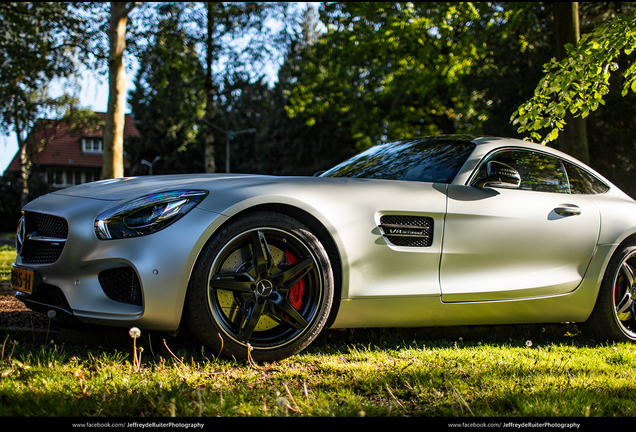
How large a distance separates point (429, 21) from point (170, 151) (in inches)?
1450

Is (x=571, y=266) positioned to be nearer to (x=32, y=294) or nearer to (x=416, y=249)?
(x=416, y=249)

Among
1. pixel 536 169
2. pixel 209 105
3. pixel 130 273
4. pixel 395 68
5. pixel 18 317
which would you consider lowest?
pixel 18 317

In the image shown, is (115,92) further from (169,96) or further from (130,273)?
(169,96)

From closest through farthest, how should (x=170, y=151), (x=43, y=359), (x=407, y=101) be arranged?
1. (x=43, y=359)
2. (x=407, y=101)
3. (x=170, y=151)

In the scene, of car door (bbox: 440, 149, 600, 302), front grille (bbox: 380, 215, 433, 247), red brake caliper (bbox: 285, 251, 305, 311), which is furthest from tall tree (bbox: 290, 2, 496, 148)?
red brake caliper (bbox: 285, 251, 305, 311)

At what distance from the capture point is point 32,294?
2676 millimetres

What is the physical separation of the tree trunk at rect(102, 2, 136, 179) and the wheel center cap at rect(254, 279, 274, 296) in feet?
25.6

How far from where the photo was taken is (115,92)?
378 inches

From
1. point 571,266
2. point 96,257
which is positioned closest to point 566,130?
point 571,266

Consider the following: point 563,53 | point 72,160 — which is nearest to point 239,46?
point 563,53

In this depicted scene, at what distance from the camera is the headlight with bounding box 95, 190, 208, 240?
2490mm

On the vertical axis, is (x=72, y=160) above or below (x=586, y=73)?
below

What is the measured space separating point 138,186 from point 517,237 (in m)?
2.38
